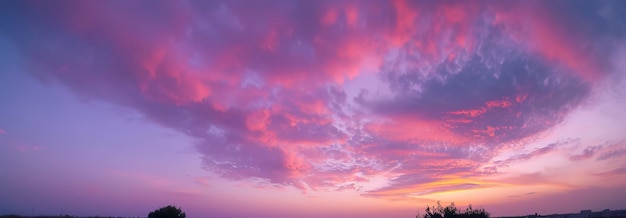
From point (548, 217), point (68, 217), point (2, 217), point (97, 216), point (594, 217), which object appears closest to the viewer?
point (594, 217)

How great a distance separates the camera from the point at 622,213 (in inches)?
1341

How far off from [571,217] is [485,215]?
760 cm

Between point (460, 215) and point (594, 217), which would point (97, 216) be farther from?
point (594, 217)

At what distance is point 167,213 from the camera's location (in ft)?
158

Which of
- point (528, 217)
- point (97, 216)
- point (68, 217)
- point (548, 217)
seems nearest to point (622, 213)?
point (548, 217)

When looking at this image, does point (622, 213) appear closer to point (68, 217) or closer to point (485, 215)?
point (485, 215)

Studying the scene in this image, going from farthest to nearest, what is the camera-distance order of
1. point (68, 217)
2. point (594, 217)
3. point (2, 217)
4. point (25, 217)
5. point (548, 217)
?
point (68, 217), point (25, 217), point (2, 217), point (548, 217), point (594, 217)

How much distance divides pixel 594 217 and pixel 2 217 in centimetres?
6859

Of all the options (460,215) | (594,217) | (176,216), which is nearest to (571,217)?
(594,217)

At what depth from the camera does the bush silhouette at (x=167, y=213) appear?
47.9 metres

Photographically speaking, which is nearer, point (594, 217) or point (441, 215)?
point (594, 217)

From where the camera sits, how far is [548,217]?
37062mm

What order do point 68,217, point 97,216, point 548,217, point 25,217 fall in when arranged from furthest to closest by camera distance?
point 97,216, point 68,217, point 25,217, point 548,217

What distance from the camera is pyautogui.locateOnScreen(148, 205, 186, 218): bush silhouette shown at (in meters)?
47.9
